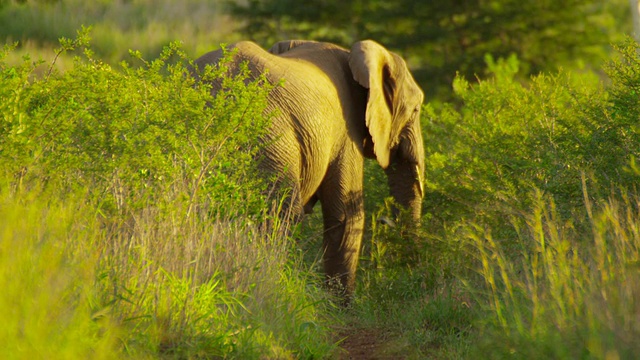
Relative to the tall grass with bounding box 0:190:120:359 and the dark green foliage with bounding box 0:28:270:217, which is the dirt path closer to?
the dark green foliage with bounding box 0:28:270:217

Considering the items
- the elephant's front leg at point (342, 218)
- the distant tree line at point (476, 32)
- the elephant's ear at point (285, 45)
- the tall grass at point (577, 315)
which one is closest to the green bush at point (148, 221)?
the tall grass at point (577, 315)

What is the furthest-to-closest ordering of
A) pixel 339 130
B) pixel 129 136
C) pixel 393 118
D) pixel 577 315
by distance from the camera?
pixel 393 118 → pixel 339 130 → pixel 129 136 → pixel 577 315

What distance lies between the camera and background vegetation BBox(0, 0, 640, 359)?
5.45m

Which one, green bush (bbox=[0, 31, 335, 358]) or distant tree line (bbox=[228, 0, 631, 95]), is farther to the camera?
distant tree line (bbox=[228, 0, 631, 95])

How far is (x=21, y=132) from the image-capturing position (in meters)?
6.84

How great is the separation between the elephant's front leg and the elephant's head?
0.57m

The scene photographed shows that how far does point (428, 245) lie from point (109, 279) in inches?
182

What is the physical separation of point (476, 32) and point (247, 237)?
65.1ft

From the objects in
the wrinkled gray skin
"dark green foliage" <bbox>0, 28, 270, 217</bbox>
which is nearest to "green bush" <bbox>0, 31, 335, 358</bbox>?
"dark green foliage" <bbox>0, 28, 270, 217</bbox>

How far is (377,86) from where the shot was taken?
1049 centimetres

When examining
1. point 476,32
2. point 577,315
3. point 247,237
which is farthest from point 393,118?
point 476,32

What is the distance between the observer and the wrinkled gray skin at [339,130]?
30.2 feet

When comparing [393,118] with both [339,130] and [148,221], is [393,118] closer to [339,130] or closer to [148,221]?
[339,130]

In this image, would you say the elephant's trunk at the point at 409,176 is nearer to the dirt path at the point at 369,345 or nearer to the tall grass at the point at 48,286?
the dirt path at the point at 369,345
